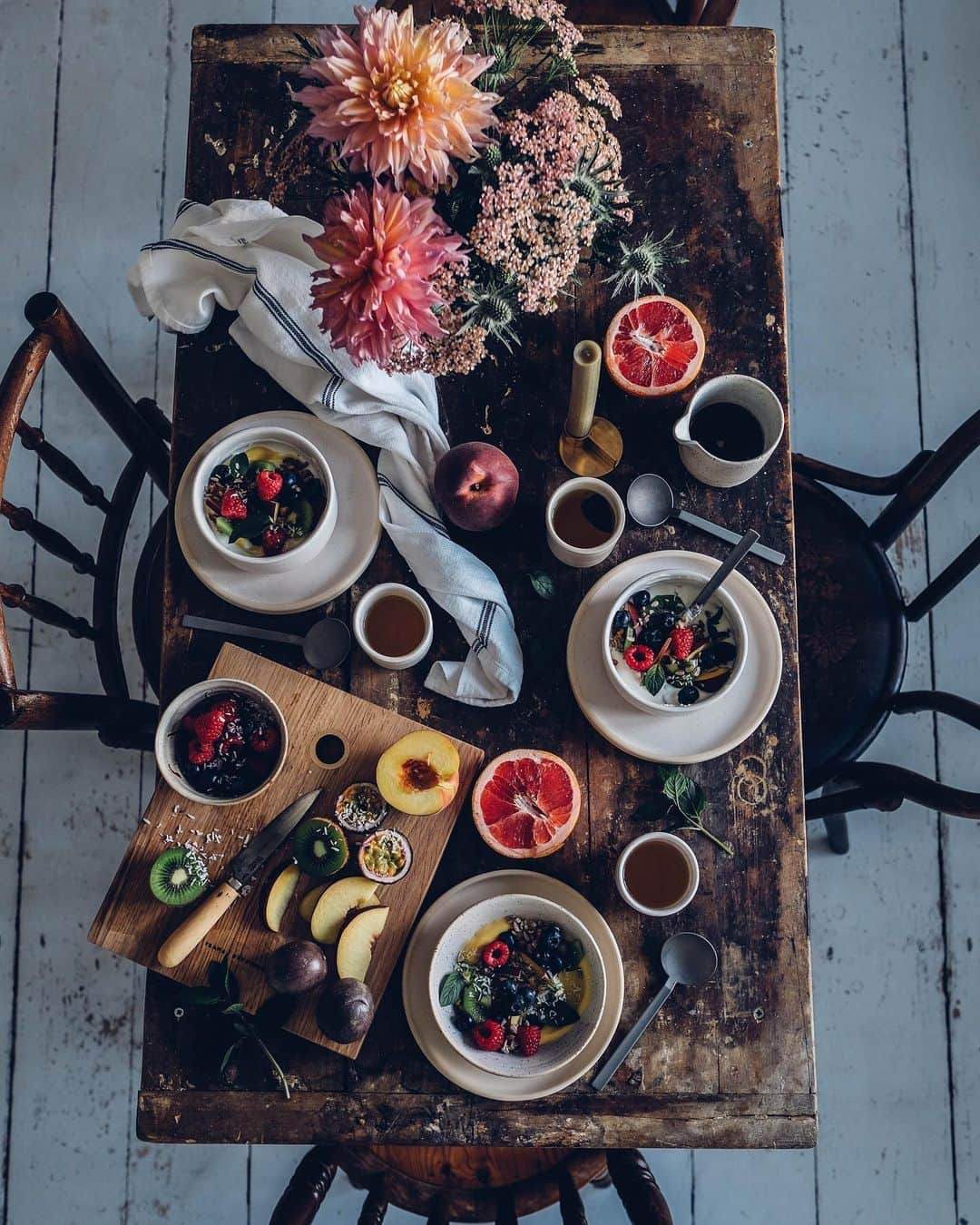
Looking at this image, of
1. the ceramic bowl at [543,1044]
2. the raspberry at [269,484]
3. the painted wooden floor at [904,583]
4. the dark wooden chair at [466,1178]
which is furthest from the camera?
the painted wooden floor at [904,583]

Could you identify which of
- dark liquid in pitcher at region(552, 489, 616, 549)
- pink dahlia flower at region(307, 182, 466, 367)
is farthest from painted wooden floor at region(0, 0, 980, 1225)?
pink dahlia flower at region(307, 182, 466, 367)

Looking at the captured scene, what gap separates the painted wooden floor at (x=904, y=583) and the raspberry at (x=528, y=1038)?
48.2 inches

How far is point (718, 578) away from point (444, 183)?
66cm

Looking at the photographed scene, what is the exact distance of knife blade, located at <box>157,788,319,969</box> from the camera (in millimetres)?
1550

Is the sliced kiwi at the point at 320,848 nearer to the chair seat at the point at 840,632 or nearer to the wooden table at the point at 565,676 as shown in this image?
the wooden table at the point at 565,676

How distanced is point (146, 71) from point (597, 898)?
240 cm

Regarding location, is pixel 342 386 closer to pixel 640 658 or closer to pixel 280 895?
pixel 640 658

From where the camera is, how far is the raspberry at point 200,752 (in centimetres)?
159

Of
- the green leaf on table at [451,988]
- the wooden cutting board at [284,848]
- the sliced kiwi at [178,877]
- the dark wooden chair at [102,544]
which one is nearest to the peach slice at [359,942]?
the wooden cutting board at [284,848]

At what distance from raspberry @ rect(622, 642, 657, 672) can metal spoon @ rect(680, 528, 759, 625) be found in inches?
2.9

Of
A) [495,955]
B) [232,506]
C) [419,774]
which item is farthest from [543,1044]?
[232,506]

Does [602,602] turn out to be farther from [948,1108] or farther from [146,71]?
[146,71]

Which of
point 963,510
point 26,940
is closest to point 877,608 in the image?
point 963,510

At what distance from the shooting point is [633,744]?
1629 millimetres
